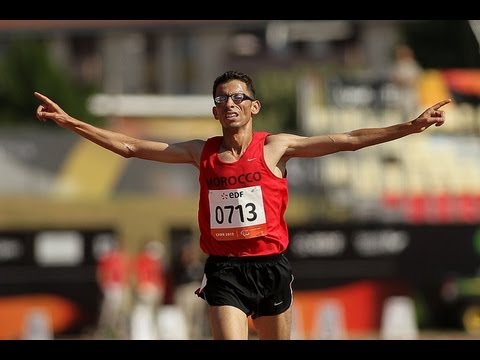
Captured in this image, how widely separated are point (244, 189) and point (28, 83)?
43.8 m

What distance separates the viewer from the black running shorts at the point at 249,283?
7.75 meters

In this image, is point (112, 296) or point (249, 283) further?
point (112, 296)

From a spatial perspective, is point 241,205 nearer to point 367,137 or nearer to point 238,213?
point 238,213

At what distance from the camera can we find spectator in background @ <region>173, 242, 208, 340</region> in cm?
2372

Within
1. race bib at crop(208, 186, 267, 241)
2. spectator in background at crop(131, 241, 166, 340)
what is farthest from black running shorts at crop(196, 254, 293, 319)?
spectator in background at crop(131, 241, 166, 340)

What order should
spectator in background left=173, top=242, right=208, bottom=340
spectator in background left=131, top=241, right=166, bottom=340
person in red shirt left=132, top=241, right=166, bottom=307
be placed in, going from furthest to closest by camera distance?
1. person in red shirt left=132, top=241, right=166, bottom=307
2. spectator in background left=173, top=242, right=208, bottom=340
3. spectator in background left=131, top=241, right=166, bottom=340

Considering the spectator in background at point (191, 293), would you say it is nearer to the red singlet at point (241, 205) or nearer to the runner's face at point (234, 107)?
the red singlet at point (241, 205)

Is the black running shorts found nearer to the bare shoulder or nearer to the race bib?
the race bib

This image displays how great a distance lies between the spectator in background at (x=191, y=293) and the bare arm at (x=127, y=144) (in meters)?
15.8

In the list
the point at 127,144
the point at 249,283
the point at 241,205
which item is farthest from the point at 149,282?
the point at 241,205

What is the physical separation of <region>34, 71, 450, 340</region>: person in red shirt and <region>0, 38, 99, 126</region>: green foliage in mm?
41392

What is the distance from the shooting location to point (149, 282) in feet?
79.2

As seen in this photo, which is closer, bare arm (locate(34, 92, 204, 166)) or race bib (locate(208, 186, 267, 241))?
race bib (locate(208, 186, 267, 241))

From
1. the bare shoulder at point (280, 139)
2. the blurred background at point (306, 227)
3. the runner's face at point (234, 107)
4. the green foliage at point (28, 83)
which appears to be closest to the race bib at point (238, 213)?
the bare shoulder at point (280, 139)
